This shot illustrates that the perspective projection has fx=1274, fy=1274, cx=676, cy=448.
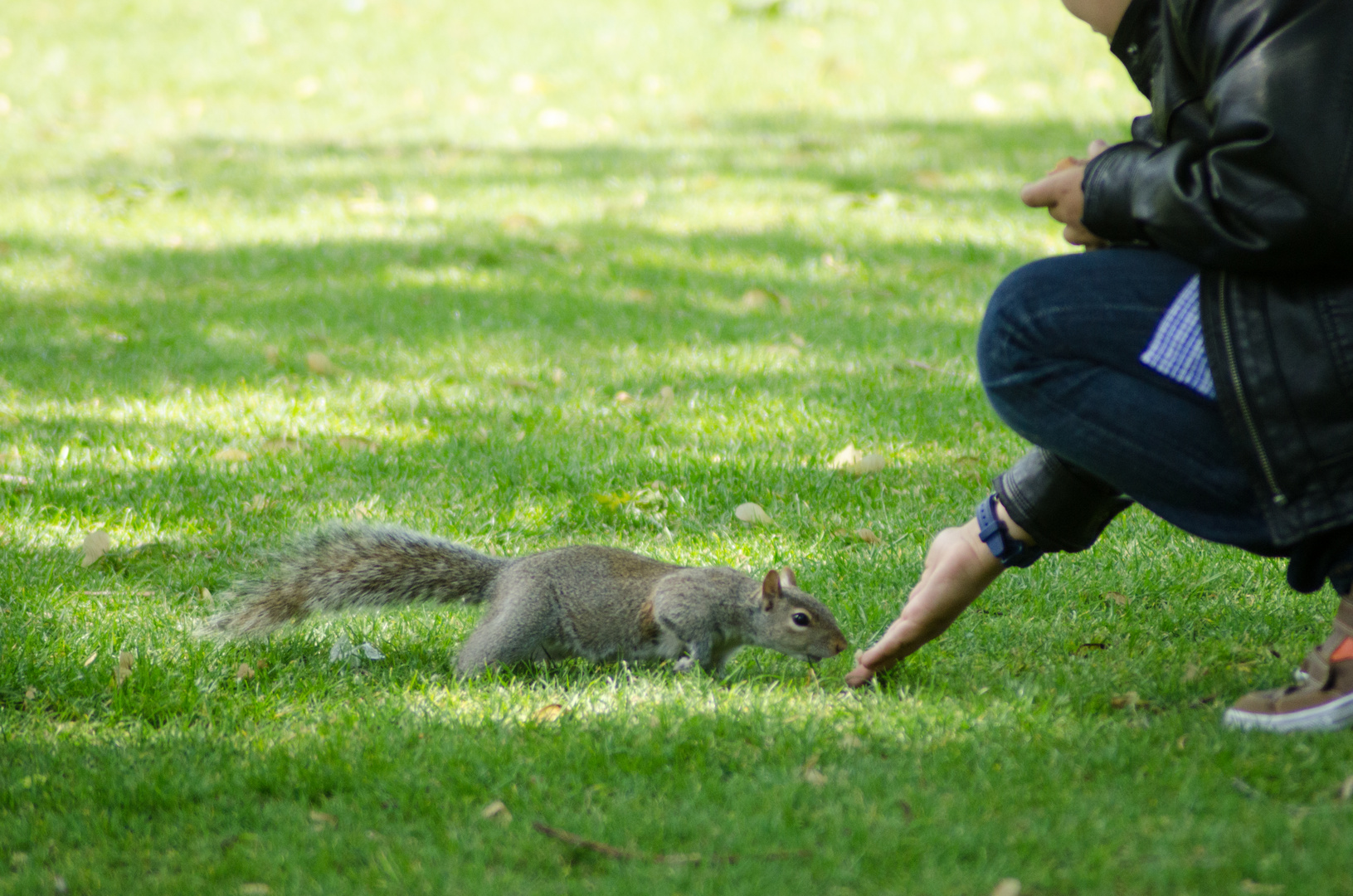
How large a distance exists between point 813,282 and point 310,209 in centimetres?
303

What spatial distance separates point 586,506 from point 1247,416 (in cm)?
199

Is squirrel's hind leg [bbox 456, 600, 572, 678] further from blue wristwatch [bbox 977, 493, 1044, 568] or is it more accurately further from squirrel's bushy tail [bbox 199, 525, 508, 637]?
blue wristwatch [bbox 977, 493, 1044, 568]

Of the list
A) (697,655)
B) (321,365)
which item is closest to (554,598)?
(697,655)

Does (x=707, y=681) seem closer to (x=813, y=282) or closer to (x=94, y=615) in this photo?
(x=94, y=615)

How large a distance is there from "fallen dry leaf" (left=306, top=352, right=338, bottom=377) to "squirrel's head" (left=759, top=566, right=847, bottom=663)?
2.59 m

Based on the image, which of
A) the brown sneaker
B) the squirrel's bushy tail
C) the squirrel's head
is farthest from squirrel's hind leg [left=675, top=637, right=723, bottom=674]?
the brown sneaker

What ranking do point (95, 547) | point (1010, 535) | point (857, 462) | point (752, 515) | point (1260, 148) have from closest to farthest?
1. point (1260, 148)
2. point (1010, 535)
3. point (95, 547)
4. point (752, 515)
5. point (857, 462)

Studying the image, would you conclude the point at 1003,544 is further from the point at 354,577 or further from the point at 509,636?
the point at 354,577

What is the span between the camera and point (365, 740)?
2271mm

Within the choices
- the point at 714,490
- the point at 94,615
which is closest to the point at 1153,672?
the point at 714,490

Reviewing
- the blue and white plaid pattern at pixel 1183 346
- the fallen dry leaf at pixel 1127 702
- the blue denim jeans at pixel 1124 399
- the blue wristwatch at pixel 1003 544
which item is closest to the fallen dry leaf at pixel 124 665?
the blue wristwatch at pixel 1003 544

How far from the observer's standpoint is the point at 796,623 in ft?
8.66

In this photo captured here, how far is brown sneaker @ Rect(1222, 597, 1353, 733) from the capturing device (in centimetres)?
207

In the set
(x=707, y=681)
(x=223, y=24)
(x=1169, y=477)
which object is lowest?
(x=707, y=681)
